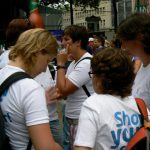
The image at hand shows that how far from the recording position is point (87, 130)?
241 cm

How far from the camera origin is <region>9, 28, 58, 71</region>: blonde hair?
2635 millimetres

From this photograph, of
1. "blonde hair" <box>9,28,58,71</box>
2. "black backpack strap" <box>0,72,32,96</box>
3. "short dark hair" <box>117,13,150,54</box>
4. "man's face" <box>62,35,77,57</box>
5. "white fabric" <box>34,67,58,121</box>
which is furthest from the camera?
"man's face" <box>62,35,77,57</box>

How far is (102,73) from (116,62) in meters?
0.10

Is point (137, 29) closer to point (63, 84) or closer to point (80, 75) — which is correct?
point (80, 75)

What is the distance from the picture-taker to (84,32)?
182 inches

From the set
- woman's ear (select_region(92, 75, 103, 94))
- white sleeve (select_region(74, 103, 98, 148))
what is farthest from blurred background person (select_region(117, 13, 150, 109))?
white sleeve (select_region(74, 103, 98, 148))

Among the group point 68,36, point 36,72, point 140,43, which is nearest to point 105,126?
point 36,72

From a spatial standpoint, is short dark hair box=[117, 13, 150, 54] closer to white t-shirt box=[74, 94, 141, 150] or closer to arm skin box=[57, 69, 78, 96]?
white t-shirt box=[74, 94, 141, 150]

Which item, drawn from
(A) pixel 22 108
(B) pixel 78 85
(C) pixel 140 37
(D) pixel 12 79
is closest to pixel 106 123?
(A) pixel 22 108

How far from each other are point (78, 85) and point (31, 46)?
1704 mm

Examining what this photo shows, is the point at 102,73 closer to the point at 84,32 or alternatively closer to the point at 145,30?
the point at 145,30

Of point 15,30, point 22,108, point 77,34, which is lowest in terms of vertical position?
point 22,108

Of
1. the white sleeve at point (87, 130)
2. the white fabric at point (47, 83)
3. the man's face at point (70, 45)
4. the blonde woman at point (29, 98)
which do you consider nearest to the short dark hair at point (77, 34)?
the man's face at point (70, 45)

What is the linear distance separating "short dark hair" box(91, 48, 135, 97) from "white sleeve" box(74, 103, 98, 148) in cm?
21
